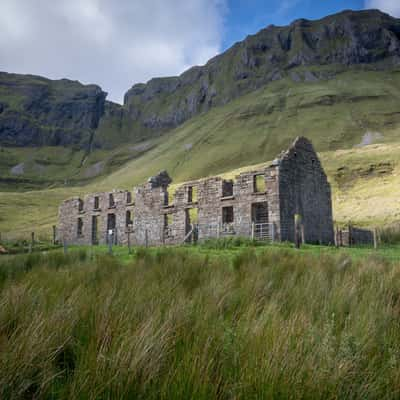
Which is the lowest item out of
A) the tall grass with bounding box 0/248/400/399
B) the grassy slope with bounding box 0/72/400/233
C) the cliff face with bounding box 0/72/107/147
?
the tall grass with bounding box 0/248/400/399

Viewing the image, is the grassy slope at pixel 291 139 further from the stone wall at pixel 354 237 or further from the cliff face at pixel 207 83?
the cliff face at pixel 207 83

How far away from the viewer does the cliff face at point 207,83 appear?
13138 cm

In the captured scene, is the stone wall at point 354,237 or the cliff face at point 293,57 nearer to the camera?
the stone wall at point 354,237

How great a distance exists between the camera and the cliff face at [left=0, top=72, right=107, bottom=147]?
504 feet

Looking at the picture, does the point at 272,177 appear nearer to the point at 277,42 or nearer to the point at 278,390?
the point at 278,390

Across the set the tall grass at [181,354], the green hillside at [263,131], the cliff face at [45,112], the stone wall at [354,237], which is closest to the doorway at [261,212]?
the stone wall at [354,237]

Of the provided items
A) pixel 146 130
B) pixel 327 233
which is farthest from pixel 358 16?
pixel 327 233

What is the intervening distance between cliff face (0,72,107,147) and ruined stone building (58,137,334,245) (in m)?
147

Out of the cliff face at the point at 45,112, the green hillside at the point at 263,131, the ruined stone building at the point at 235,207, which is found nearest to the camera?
the ruined stone building at the point at 235,207

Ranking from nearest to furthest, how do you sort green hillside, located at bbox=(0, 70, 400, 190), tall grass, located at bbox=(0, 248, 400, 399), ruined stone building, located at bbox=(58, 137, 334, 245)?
tall grass, located at bbox=(0, 248, 400, 399) → ruined stone building, located at bbox=(58, 137, 334, 245) → green hillside, located at bbox=(0, 70, 400, 190)

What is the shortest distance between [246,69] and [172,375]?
160857 millimetres

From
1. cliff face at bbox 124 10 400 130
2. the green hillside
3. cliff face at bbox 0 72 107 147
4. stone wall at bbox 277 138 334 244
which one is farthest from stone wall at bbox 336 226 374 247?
cliff face at bbox 0 72 107 147

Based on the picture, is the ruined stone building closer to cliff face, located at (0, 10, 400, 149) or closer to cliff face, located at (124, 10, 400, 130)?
cliff face, located at (124, 10, 400, 130)

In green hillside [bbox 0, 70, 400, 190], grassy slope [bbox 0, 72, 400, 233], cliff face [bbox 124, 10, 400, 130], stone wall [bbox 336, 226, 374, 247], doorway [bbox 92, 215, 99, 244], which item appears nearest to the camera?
stone wall [bbox 336, 226, 374, 247]
